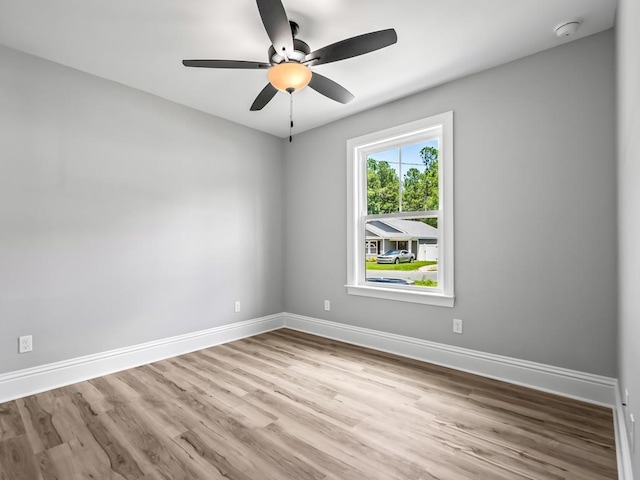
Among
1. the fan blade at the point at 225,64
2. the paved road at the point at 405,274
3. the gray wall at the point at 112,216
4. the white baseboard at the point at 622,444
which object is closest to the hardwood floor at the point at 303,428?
the white baseboard at the point at 622,444

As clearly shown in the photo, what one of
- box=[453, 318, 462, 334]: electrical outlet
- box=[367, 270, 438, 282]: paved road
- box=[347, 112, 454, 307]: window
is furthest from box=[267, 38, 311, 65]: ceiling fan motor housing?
box=[453, 318, 462, 334]: electrical outlet

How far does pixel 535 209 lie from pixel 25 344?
407cm

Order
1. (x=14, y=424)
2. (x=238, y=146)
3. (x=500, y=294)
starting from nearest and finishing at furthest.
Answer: (x=14, y=424) → (x=500, y=294) → (x=238, y=146)

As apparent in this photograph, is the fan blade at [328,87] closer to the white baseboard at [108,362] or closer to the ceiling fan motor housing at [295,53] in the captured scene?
the ceiling fan motor housing at [295,53]

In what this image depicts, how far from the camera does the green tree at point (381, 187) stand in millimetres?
3592

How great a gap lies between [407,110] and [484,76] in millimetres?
738

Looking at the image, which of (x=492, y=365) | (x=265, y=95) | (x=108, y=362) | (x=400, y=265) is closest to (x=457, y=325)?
(x=492, y=365)

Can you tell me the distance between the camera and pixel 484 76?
2.84 meters

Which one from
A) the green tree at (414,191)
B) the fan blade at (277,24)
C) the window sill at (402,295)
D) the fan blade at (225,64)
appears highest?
the fan blade at (277,24)

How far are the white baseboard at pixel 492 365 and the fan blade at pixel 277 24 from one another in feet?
9.04

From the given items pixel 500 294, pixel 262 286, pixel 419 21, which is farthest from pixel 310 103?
pixel 500 294

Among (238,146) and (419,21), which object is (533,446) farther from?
(238,146)

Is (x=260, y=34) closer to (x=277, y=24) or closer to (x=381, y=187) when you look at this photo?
(x=277, y=24)

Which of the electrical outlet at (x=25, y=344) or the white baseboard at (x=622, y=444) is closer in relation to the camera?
the white baseboard at (x=622, y=444)
